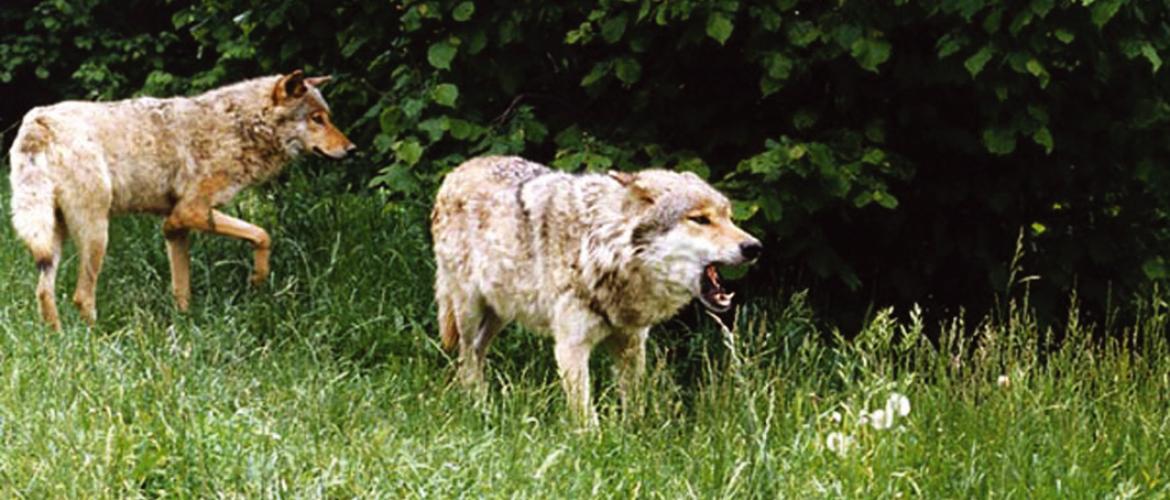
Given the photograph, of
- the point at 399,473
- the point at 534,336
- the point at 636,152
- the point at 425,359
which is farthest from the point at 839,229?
the point at 399,473

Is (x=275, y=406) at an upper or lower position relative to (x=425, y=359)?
upper

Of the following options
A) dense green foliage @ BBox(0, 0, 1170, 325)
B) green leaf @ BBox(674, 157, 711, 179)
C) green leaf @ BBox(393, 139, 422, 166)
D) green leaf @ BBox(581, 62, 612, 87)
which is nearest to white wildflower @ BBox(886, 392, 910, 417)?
dense green foliage @ BBox(0, 0, 1170, 325)

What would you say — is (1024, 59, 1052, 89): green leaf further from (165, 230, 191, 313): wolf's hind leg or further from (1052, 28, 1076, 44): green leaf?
Answer: (165, 230, 191, 313): wolf's hind leg

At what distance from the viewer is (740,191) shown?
24.1 ft

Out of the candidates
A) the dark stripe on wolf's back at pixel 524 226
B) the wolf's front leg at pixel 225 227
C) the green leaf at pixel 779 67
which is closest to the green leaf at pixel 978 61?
the green leaf at pixel 779 67

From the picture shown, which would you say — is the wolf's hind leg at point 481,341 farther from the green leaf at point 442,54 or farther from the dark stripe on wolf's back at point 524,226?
the green leaf at point 442,54

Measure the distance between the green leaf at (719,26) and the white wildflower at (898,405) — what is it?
2.08 meters

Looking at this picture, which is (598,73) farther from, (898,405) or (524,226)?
(898,405)

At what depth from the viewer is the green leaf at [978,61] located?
22.0ft

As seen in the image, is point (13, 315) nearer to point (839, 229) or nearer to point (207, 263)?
point (207, 263)

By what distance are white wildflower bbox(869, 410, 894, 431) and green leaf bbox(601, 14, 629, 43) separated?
270cm

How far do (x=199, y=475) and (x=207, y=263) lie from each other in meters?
4.28

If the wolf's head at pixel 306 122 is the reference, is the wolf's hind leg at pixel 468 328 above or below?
below

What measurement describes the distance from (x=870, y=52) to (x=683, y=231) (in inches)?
51.4
